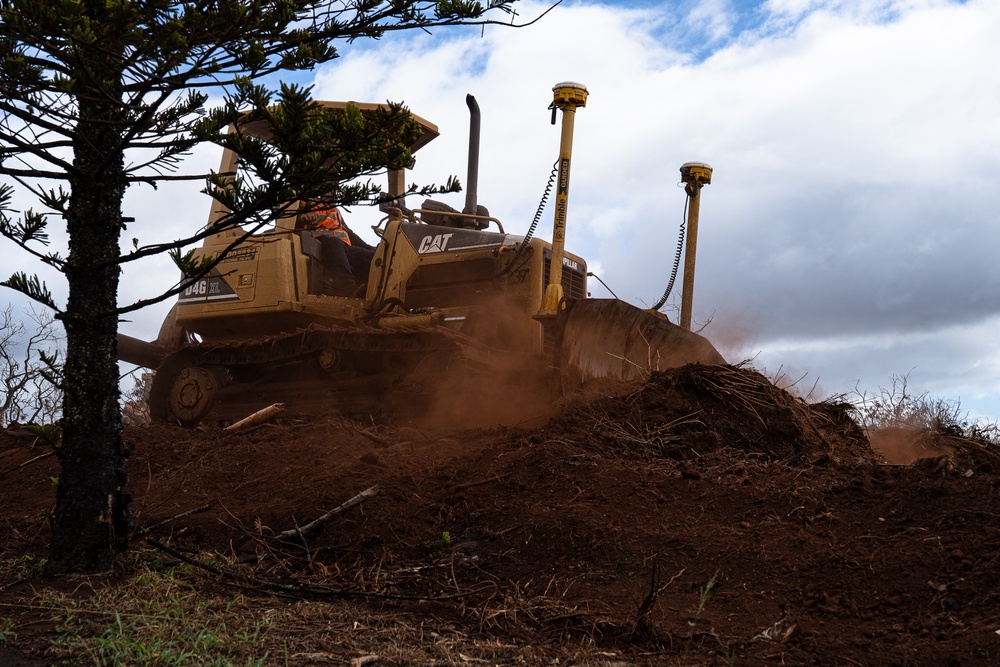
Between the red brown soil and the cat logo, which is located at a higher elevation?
the cat logo

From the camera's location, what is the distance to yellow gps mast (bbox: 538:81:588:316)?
338 inches

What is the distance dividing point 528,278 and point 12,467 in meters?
5.52

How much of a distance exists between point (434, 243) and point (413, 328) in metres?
1.38

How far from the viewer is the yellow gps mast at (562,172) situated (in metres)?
8.58

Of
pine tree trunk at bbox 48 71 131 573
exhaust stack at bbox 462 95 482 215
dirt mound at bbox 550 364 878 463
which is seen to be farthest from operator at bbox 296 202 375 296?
pine tree trunk at bbox 48 71 131 573

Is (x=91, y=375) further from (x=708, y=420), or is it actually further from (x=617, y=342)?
(x=617, y=342)

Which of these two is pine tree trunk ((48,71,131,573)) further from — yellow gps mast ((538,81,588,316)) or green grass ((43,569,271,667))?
yellow gps mast ((538,81,588,316))

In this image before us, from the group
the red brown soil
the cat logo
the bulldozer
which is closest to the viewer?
the red brown soil

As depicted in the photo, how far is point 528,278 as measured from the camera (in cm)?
1027

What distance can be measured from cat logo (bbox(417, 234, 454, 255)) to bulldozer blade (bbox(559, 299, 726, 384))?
247 cm

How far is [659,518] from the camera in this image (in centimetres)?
550

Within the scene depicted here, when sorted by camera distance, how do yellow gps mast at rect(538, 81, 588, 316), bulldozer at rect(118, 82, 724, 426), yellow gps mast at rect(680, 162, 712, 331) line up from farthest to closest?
yellow gps mast at rect(680, 162, 712, 331) → bulldozer at rect(118, 82, 724, 426) → yellow gps mast at rect(538, 81, 588, 316)

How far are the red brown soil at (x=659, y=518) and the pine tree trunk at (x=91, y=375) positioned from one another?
459mm

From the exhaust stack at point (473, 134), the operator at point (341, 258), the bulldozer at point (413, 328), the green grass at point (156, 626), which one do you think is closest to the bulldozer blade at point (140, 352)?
the bulldozer at point (413, 328)
